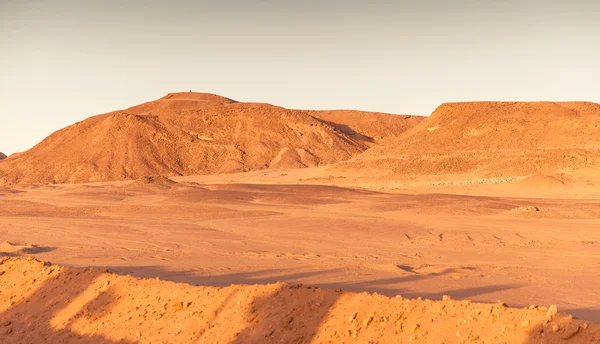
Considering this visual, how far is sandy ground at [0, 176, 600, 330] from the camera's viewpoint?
12.2 m

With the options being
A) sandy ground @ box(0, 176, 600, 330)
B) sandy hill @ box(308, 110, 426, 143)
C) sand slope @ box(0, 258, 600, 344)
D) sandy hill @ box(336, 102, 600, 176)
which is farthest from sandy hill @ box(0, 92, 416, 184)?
sand slope @ box(0, 258, 600, 344)

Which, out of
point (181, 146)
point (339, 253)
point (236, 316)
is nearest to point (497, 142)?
point (181, 146)

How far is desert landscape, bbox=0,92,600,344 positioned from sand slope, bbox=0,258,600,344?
21mm

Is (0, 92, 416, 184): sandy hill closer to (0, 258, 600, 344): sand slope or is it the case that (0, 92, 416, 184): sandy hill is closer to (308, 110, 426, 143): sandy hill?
(308, 110, 426, 143): sandy hill

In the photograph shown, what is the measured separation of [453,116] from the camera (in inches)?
2616

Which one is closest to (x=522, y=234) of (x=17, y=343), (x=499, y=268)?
(x=499, y=268)

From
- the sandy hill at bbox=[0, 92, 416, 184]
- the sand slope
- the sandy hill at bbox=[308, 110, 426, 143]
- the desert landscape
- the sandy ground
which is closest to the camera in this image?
the sand slope

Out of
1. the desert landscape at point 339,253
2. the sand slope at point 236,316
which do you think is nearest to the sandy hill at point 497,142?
the desert landscape at point 339,253

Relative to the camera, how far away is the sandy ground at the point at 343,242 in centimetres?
1223

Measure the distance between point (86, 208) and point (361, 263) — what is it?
792 inches

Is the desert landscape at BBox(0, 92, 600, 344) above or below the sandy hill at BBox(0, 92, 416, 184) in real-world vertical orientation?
below

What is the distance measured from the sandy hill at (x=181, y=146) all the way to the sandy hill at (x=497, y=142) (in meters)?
14.6

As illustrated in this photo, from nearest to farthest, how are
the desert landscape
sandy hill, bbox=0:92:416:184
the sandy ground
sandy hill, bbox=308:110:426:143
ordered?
the desert landscape, the sandy ground, sandy hill, bbox=0:92:416:184, sandy hill, bbox=308:110:426:143

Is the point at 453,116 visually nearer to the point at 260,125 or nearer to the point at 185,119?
the point at 260,125
